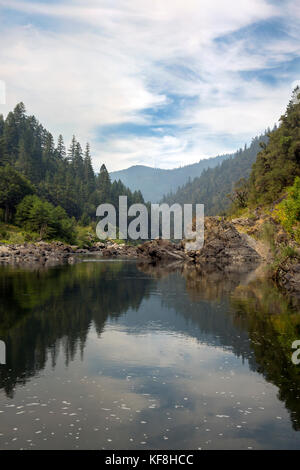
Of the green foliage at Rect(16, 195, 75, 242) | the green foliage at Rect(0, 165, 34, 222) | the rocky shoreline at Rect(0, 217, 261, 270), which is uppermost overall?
the green foliage at Rect(0, 165, 34, 222)

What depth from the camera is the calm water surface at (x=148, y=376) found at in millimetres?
11156

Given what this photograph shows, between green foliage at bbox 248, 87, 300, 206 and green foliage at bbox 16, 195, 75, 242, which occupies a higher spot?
green foliage at bbox 248, 87, 300, 206

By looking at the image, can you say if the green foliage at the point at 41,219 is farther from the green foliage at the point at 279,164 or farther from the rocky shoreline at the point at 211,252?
the green foliage at the point at 279,164

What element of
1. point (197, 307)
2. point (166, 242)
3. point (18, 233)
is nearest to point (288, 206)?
point (197, 307)

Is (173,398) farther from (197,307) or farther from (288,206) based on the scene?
(288,206)

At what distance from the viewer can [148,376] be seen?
52.8ft

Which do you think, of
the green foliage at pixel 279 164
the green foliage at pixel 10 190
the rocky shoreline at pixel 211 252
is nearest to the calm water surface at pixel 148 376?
the rocky shoreline at pixel 211 252

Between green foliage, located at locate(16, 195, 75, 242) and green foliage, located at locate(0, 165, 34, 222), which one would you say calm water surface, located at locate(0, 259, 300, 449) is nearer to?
green foliage, located at locate(16, 195, 75, 242)

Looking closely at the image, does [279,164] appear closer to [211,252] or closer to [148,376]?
[211,252]

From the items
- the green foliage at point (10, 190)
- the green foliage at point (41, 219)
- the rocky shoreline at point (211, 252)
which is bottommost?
the rocky shoreline at point (211, 252)

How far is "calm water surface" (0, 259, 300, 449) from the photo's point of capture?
11.2m

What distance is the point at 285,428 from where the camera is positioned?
11656 mm

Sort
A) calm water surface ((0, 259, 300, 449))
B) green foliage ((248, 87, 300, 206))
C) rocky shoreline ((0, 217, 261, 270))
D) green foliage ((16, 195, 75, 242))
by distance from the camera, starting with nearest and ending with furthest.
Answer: calm water surface ((0, 259, 300, 449)) → rocky shoreline ((0, 217, 261, 270)) → green foliage ((248, 87, 300, 206)) → green foliage ((16, 195, 75, 242))

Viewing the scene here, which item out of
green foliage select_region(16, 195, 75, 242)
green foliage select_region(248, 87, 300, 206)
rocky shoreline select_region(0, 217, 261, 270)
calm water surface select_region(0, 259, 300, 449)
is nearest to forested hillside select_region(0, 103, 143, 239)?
green foliage select_region(16, 195, 75, 242)
